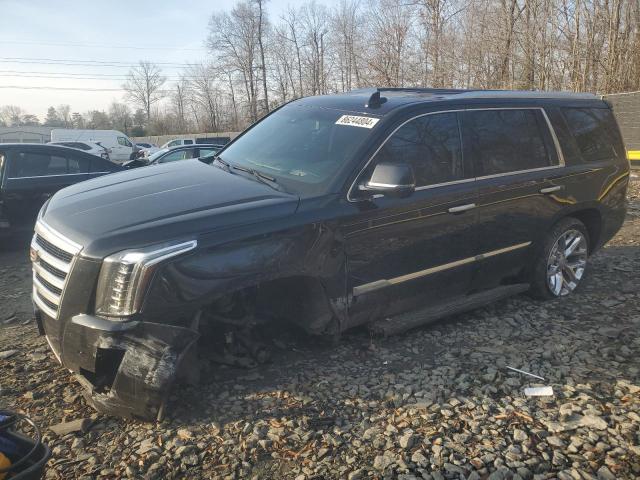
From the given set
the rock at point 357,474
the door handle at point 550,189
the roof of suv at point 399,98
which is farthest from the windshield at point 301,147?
the door handle at point 550,189

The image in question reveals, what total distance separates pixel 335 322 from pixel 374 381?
480 millimetres

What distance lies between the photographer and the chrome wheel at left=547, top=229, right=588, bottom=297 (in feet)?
16.3

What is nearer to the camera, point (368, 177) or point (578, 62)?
point (368, 177)

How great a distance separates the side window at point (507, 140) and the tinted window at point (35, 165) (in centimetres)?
585

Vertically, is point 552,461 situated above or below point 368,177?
below

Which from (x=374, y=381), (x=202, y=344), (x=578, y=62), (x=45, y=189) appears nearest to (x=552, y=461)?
(x=374, y=381)

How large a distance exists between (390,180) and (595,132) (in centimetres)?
299

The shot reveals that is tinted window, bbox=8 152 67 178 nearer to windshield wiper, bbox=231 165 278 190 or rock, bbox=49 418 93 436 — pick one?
windshield wiper, bbox=231 165 278 190

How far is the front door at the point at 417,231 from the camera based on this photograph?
3.51 meters

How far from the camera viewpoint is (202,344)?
Answer: 11.4 ft

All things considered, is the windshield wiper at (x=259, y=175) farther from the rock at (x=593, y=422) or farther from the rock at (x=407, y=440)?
the rock at (x=593, y=422)

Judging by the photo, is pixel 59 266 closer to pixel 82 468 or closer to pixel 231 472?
pixel 82 468

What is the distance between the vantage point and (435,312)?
13.2 feet

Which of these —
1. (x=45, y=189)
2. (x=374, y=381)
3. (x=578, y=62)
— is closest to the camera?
(x=374, y=381)
